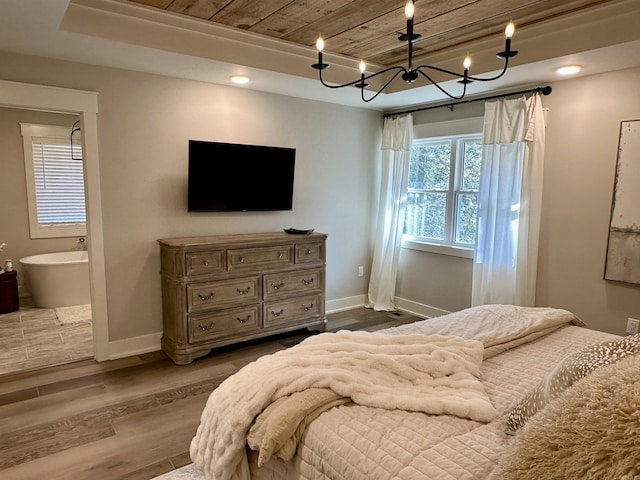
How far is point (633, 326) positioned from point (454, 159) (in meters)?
2.22

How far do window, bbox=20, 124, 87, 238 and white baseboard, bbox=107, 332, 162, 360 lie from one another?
2.86 meters

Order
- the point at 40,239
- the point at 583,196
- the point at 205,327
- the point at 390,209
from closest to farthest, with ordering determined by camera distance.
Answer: the point at 583,196 < the point at 205,327 < the point at 390,209 < the point at 40,239

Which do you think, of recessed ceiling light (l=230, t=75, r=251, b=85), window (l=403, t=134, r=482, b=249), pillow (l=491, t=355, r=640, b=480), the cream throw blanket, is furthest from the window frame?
pillow (l=491, t=355, r=640, b=480)

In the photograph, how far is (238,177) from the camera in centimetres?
397

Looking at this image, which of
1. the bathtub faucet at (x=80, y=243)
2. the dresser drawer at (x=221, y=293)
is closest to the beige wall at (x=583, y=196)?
the dresser drawer at (x=221, y=293)

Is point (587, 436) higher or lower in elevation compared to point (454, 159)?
lower

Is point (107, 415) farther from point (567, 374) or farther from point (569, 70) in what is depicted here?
point (569, 70)

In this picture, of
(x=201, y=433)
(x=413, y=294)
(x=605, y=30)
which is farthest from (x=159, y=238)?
(x=605, y=30)

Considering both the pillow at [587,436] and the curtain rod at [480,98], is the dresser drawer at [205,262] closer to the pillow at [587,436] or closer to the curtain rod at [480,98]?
the curtain rod at [480,98]

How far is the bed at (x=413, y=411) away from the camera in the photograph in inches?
39.0

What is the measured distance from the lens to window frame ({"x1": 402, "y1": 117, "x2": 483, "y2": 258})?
4.30 metres

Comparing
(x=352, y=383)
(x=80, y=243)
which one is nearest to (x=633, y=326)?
(x=352, y=383)

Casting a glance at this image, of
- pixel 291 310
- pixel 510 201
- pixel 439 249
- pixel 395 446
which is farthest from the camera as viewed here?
pixel 439 249

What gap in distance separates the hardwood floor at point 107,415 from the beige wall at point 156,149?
0.54 meters
